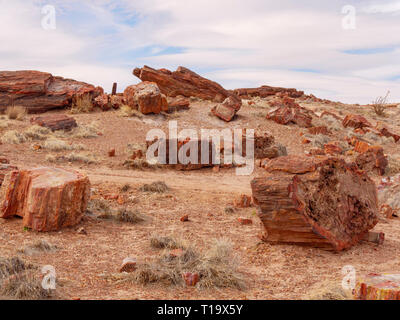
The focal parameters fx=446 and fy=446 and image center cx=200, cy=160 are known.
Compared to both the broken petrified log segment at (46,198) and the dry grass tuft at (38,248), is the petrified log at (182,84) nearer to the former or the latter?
the broken petrified log segment at (46,198)

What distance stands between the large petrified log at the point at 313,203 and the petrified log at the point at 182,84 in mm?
18122

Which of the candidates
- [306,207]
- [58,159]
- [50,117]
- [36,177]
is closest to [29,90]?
[50,117]

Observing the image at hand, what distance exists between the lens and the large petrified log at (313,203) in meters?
6.65

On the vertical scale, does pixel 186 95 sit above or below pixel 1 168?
above

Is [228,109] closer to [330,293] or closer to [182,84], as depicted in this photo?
[182,84]

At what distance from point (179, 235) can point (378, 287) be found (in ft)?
13.0

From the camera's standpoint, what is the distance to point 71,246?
6.72 metres

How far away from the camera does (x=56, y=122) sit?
687 inches

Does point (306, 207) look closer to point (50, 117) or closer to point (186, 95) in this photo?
point (50, 117)

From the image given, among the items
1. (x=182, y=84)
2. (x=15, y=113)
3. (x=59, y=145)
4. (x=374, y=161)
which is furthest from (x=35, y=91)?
(x=374, y=161)

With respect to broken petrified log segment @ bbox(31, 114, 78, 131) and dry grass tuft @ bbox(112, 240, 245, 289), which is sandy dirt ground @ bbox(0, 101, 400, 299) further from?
broken petrified log segment @ bbox(31, 114, 78, 131)

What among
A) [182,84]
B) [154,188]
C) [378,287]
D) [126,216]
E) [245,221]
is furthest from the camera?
[182,84]

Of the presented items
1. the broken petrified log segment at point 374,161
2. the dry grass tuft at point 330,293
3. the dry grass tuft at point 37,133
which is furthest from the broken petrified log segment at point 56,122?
the dry grass tuft at point 330,293

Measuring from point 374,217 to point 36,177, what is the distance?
5753mm
